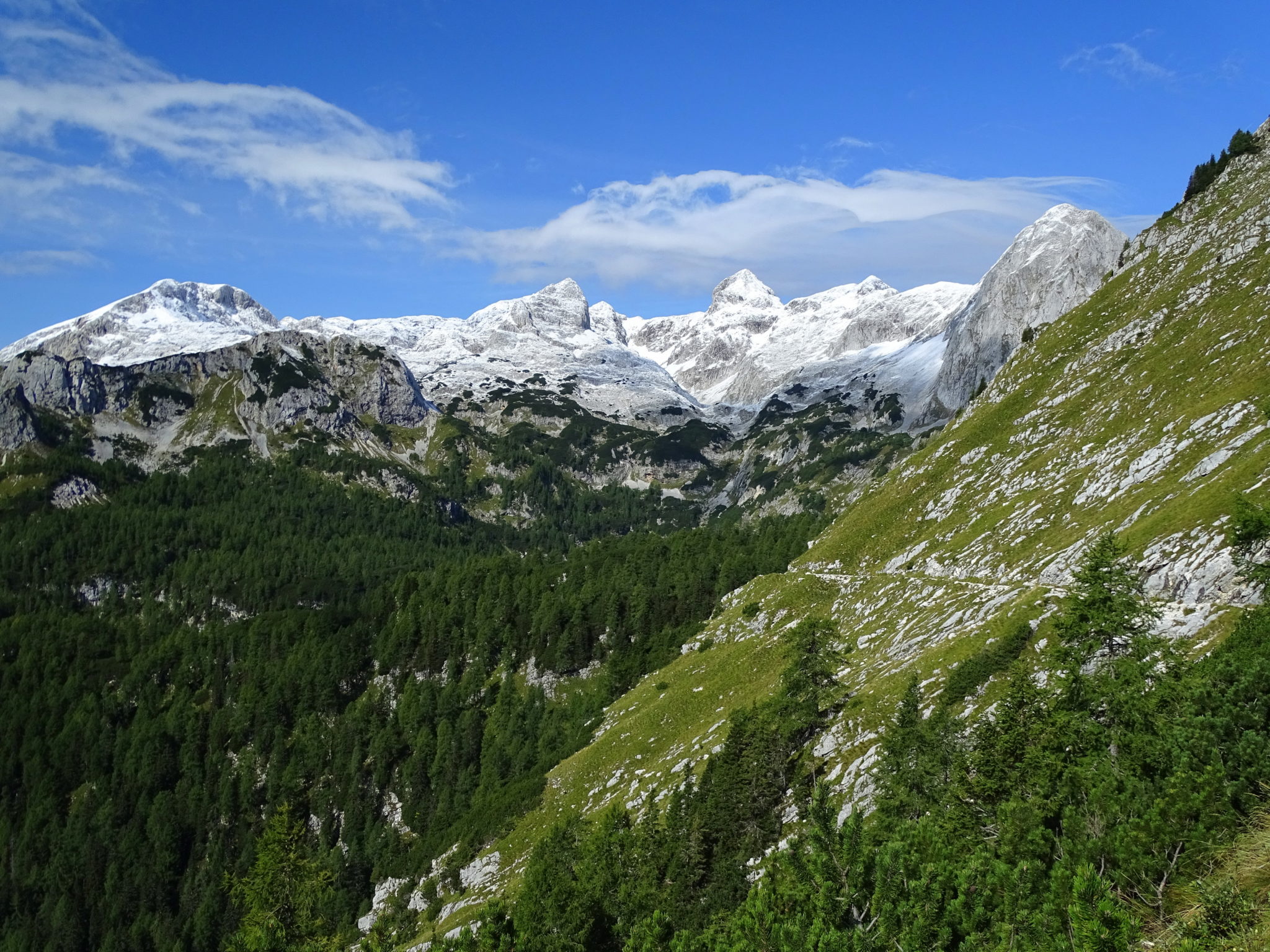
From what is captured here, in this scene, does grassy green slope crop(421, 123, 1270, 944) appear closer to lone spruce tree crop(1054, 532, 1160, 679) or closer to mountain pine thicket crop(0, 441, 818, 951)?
lone spruce tree crop(1054, 532, 1160, 679)

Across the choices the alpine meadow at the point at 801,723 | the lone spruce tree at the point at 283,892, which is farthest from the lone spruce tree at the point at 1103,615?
the lone spruce tree at the point at 283,892

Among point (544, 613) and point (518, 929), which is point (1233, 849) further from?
point (544, 613)

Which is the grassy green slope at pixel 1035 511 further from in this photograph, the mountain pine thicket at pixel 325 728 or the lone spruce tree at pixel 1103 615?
the mountain pine thicket at pixel 325 728

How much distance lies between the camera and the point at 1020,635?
1857 inches

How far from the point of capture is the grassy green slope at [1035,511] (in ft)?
170

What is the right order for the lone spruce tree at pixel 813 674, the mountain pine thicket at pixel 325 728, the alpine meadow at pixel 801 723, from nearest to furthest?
the alpine meadow at pixel 801 723 < the lone spruce tree at pixel 813 674 < the mountain pine thicket at pixel 325 728

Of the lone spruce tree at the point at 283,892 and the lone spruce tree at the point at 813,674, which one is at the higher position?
the lone spruce tree at the point at 813,674

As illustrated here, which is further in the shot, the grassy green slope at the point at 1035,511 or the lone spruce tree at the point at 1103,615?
the grassy green slope at the point at 1035,511

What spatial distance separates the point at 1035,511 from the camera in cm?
7419

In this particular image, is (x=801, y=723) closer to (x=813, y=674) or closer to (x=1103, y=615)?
(x=813, y=674)

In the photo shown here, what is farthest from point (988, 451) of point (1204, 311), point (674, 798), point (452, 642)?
point (452, 642)

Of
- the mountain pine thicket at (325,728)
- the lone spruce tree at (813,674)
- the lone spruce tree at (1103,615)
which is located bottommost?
the mountain pine thicket at (325,728)

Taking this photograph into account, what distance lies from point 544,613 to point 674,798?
314 ft

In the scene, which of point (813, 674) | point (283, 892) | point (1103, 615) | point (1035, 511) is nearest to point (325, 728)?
point (283, 892)
